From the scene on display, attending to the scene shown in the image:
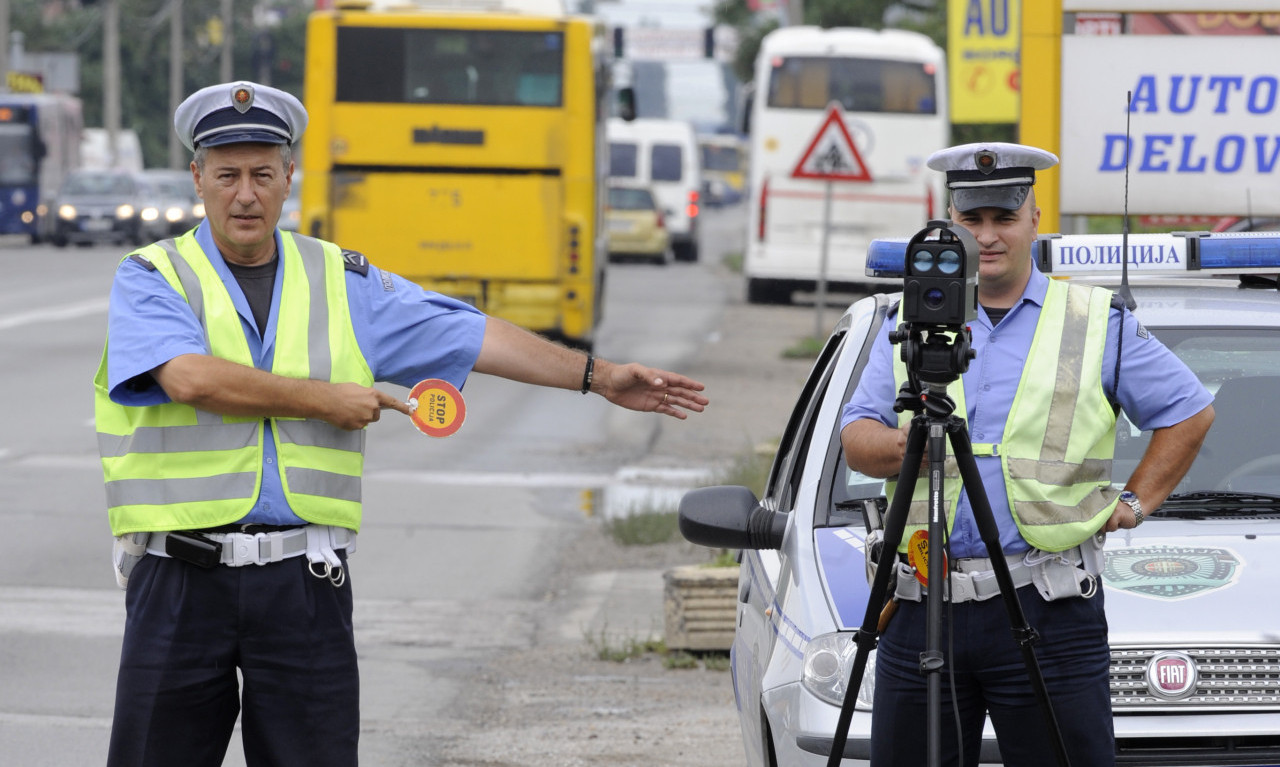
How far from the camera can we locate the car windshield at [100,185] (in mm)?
43375

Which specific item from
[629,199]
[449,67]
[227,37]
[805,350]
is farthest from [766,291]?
[227,37]

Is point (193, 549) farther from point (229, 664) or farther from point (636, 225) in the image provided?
point (636, 225)

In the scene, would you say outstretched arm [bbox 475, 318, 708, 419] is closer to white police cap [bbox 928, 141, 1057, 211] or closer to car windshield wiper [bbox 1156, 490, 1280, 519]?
white police cap [bbox 928, 141, 1057, 211]

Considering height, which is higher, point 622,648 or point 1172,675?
point 1172,675

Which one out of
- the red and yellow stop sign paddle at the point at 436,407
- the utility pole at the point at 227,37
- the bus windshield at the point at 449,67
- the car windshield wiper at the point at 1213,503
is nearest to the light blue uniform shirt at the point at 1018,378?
the red and yellow stop sign paddle at the point at 436,407

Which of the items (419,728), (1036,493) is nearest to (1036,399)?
(1036,493)

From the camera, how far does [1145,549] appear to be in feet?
14.9

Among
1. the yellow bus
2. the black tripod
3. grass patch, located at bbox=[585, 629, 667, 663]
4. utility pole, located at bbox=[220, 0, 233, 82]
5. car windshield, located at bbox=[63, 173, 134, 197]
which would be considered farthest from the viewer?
utility pole, located at bbox=[220, 0, 233, 82]

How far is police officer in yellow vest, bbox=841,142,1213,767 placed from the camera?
3.69 meters

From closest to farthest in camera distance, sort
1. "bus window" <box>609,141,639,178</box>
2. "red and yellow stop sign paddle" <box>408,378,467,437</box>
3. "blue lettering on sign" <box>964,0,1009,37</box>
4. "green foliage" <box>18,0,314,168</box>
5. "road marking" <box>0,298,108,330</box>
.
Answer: "red and yellow stop sign paddle" <box>408,378,467,437</box> → "blue lettering on sign" <box>964,0,1009,37</box> → "road marking" <box>0,298,108,330</box> → "bus window" <box>609,141,639,178</box> → "green foliage" <box>18,0,314,168</box>

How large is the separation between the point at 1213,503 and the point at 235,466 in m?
2.45

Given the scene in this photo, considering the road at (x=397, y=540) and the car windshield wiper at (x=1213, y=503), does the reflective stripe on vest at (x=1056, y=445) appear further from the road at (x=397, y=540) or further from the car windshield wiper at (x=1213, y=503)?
the road at (x=397, y=540)

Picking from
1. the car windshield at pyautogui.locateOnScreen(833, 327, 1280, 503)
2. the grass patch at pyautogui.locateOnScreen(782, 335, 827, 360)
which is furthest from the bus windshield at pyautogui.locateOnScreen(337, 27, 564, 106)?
the car windshield at pyautogui.locateOnScreen(833, 327, 1280, 503)

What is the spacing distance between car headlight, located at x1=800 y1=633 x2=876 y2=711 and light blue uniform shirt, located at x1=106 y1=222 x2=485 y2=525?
97cm
